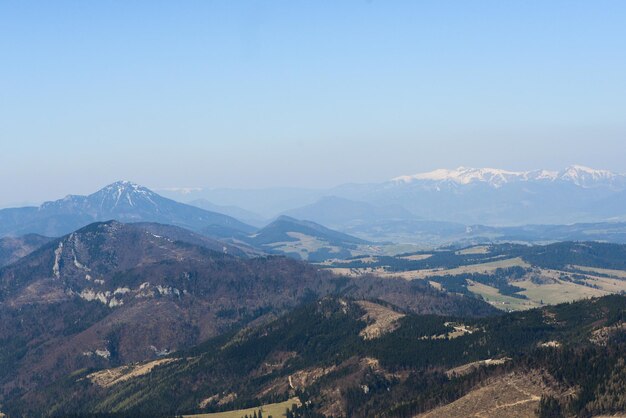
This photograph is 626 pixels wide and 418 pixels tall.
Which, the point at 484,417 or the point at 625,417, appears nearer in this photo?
the point at 625,417

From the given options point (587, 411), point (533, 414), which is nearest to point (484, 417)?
point (533, 414)

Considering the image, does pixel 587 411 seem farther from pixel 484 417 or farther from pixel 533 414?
pixel 484 417

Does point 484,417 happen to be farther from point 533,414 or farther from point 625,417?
point 625,417

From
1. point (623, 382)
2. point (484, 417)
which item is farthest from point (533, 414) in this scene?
point (623, 382)

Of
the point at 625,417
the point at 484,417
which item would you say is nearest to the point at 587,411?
the point at 625,417

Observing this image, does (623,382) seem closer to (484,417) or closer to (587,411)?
(587,411)

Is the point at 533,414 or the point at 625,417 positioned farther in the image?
the point at 533,414
